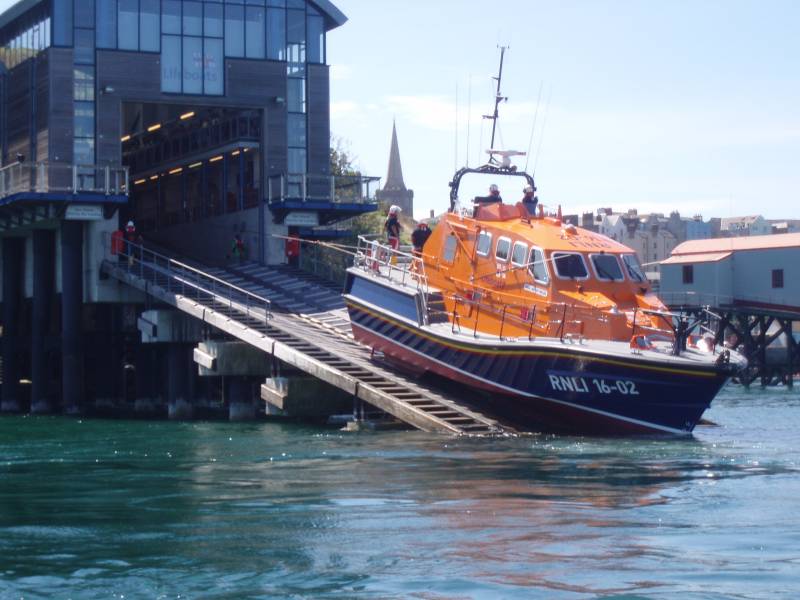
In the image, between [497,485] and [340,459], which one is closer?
[497,485]

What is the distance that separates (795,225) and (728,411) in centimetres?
13755

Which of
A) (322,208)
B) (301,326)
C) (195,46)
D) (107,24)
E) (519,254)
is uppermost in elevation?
(107,24)

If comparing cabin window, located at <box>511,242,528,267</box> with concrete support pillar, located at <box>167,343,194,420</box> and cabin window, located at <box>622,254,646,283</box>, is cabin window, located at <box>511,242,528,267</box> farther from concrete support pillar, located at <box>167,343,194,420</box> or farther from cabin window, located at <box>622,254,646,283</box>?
concrete support pillar, located at <box>167,343,194,420</box>

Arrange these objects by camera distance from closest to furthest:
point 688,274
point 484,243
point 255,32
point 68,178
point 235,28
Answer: point 484,243, point 68,178, point 235,28, point 255,32, point 688,274

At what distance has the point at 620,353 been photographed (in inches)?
936

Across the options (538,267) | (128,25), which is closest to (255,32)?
(128,25)

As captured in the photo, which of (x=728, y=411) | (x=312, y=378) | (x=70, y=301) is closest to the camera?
(x=312, y=378)

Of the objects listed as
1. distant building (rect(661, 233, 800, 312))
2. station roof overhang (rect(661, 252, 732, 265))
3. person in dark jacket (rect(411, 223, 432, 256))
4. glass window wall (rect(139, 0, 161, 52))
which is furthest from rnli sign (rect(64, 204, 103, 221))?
station roof overhang (rect(661, 252, 732, 265))

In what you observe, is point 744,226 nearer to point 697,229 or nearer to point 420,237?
point 697,229

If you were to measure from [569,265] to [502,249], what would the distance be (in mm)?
1661

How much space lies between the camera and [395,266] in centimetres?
2995

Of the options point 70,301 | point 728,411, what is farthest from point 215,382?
point 728,411

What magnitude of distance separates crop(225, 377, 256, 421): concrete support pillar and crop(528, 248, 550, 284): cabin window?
37.8 ft

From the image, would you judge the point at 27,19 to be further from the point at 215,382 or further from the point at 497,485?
the point at 497,485
